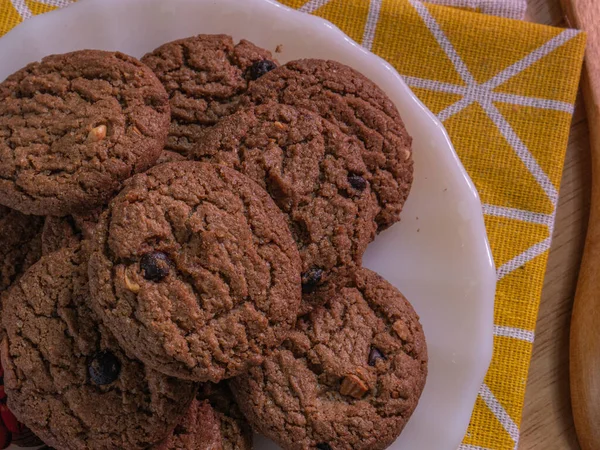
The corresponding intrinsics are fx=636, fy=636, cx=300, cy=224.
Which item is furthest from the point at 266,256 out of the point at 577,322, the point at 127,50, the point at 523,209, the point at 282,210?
the point at 577,322

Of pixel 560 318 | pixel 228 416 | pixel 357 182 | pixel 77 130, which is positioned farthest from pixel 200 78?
pixel 560 318

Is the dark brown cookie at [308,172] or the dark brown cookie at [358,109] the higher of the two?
the dark brown cookie at [358,109]

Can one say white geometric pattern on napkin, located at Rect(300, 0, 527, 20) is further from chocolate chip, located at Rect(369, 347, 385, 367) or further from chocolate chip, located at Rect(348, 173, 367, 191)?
chocolate chip, located at Rect(369, 347, 385, 367)

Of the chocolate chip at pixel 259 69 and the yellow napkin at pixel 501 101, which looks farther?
the yellow napkin at pixel 501 101

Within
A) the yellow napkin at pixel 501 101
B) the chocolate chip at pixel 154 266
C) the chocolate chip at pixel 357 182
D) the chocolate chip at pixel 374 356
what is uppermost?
the yellow napkin at pixel 501 101

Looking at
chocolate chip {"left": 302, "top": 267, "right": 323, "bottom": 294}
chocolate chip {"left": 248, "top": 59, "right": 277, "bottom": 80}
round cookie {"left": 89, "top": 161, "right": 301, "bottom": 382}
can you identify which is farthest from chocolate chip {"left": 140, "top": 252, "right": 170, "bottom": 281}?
chocolate chip {"left": 248, "top": 59, "right": 277, "bottom": 80}

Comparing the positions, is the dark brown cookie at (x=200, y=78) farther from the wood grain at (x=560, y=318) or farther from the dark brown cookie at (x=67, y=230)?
the wood grain at (x=560, y=318)

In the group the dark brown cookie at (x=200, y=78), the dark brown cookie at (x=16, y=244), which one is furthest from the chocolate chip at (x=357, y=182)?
the dark brown cookie at (x=16, y=244)
